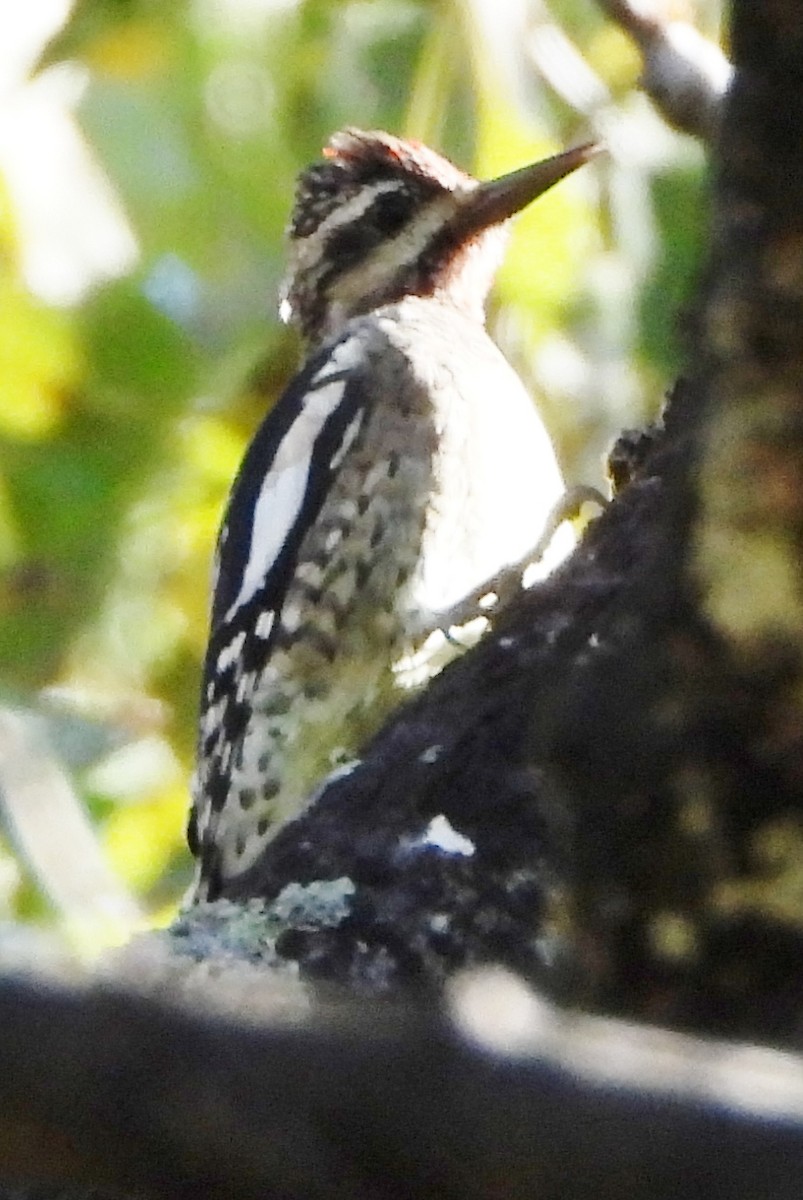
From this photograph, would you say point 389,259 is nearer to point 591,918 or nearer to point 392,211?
point 392,211

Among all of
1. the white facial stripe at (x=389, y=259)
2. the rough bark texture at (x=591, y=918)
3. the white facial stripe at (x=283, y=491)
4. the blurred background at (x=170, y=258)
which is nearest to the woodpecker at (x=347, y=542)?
the white facial stripe at (x=283, y=491)

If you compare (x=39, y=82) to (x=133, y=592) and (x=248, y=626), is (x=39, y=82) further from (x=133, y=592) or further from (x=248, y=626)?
(x=248, y=626)

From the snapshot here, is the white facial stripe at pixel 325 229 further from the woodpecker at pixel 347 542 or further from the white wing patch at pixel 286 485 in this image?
the white wing patch at pixel 286 485

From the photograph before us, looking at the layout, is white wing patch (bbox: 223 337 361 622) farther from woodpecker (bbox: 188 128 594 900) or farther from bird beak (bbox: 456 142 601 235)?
bird beak (bbox: 456 142 601 235)

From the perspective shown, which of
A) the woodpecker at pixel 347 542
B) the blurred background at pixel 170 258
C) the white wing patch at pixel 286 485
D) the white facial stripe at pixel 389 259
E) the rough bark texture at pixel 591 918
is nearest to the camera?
the rough bark texture at pixel 591 918

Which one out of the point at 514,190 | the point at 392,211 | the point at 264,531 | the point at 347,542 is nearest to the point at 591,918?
the point at 347,542

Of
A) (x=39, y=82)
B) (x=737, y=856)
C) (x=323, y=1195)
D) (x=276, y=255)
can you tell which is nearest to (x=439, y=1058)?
(x=323, y=1195)

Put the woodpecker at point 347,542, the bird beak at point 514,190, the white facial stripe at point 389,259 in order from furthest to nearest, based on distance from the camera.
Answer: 1. the white facial stripe at point 389,259
2. the woodpecker at point 347,542
3. the bird beak at point 514,190
